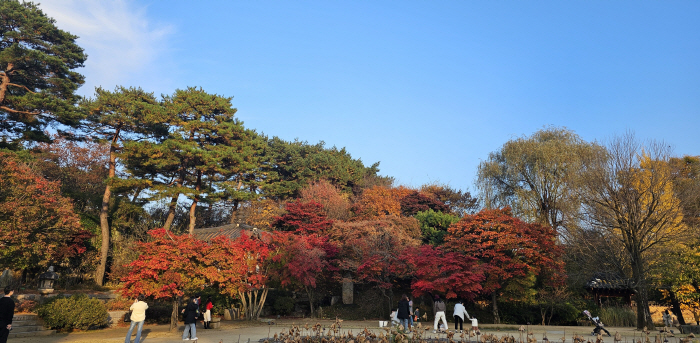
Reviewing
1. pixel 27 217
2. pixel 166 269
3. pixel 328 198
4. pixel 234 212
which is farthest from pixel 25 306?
pixel 234 212

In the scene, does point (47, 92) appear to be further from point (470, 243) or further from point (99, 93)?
point (470, 243)

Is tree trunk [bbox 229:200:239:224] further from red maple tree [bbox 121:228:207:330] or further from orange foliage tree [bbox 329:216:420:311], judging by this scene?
red maple tree [bbox 121:228:207:330]

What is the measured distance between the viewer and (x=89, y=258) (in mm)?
22922

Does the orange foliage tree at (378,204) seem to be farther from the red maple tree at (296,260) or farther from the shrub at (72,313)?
the shrub at (72,313)

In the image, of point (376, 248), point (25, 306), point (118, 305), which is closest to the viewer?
point (25, 306)

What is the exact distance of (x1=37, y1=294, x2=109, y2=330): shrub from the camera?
1376 cm

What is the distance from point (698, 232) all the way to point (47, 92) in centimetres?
3185

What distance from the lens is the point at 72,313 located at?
1402cm

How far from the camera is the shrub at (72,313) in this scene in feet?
45.1

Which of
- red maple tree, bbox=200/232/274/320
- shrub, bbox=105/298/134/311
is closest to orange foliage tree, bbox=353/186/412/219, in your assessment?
red maple tree, bbox=200/232/274/320

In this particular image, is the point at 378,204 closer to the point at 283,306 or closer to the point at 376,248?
the point at 376,248

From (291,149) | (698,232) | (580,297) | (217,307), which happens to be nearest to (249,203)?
(291,149)

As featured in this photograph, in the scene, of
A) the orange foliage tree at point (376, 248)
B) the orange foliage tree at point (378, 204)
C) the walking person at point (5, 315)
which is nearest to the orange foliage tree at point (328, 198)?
the orange foliage tree at point (378, 204)

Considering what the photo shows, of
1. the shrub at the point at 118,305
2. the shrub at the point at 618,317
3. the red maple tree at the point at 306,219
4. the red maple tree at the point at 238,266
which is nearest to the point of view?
the red maple tree at the point at 238,266
